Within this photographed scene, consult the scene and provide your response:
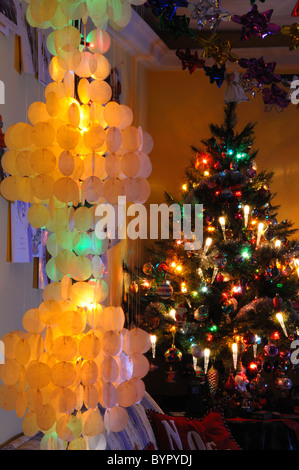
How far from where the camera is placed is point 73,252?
1.58m

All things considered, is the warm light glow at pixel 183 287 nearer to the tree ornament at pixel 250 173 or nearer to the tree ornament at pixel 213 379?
the tree ornament at pixel 213 379

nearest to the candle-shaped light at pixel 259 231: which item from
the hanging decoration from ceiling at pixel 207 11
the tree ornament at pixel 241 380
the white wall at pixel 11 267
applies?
the tree ornament at pixel 241 380

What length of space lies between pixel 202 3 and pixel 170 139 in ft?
6.93

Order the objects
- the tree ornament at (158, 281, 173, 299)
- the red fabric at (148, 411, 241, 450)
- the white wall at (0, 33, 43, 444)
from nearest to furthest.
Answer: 1. the white wall at (0, 33, 43, 444)
2. the red fabric at (148, 411, 241, 450)
3. the tree ornament at (158, 281, 173, 299)

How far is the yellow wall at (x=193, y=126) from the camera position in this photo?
4.09 m

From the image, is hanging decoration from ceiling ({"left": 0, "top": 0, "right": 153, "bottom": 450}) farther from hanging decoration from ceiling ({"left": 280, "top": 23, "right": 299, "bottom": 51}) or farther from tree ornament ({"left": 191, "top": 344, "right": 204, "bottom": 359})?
tree ornament ({"left": 191, "top": 344, "right": 204, "bottom": 359})

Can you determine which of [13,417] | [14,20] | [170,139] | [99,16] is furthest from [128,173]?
[170,139]

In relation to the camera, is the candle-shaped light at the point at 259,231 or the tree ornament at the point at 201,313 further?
the candle-shaped light at the point at 259,231

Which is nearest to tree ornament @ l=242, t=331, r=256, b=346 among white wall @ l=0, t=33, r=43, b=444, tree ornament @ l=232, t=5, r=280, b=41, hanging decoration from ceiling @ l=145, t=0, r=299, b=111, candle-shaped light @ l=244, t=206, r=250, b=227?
candle-shaped light @ l=244, t=206, r=250, b=227

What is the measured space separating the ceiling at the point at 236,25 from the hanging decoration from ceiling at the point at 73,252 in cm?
215

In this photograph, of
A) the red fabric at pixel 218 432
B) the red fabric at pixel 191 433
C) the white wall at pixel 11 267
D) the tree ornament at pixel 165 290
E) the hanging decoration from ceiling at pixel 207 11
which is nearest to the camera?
the white wall at pixel 11 267

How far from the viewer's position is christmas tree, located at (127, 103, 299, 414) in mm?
3211

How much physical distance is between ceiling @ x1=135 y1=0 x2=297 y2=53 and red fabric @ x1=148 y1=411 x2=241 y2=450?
235 cm

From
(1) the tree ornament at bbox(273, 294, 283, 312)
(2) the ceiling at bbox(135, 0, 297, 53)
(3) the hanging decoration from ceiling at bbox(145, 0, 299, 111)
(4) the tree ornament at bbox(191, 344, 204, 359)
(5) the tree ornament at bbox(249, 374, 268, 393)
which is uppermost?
(2) the ceiling at bbox(135, 0, 297, 53)
